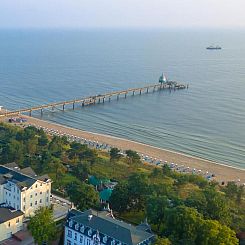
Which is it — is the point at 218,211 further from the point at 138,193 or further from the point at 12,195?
the point at 12,195

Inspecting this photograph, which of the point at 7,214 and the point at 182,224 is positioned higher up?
the point at 182,224

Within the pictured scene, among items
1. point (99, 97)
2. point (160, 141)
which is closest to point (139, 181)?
point (160, 141)

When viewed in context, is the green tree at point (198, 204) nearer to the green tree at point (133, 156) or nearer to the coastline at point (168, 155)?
the coastline at point (168, 155)

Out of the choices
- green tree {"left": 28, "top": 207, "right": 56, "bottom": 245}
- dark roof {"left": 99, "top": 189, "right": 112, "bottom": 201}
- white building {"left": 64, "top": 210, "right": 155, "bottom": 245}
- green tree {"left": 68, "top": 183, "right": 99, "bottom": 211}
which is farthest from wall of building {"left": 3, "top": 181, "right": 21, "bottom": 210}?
dark roof {"left": 99, "top": 189, "right": 112, "bottom": 201}

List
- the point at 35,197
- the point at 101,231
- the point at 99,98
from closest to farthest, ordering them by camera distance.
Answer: the point at 101,231 → the point at 35,197 → the point at 99,98

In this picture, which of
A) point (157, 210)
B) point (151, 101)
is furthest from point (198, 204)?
point (151, 101)

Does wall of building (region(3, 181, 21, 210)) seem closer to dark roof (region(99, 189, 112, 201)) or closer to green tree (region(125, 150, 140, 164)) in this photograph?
dark roof (region(99, 189, 112, 201))
